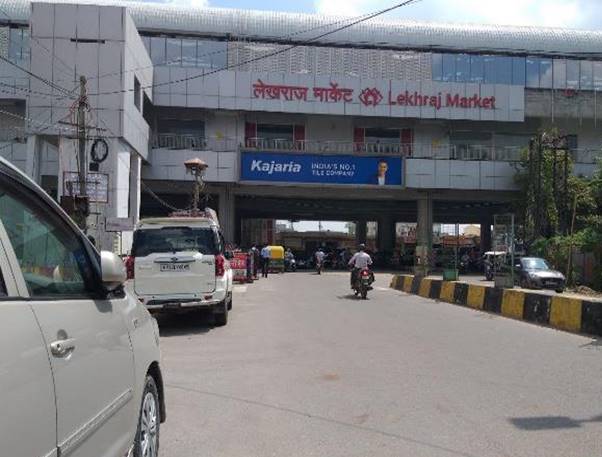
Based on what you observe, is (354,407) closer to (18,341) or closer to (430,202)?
(18,341)

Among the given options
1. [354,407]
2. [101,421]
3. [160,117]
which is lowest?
[354,407]

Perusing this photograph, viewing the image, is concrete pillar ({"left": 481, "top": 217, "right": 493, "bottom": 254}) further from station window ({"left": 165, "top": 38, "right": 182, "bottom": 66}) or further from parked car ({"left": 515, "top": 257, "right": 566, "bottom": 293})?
parked car ({"left": 515, "top": 257, "right": 566, "bottom": 293})

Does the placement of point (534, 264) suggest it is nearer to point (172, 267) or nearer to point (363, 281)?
point (363, 281)

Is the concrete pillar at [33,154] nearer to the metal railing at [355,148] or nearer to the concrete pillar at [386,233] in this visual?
the metal railing at [355,148]

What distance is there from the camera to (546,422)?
634 cm

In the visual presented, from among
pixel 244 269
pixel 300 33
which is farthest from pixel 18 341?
pixel 300 33

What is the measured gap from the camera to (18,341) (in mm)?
2566

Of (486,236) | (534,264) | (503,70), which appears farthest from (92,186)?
(486,236)

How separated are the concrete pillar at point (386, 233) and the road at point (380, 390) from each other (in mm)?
48783

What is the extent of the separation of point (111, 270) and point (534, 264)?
87.6 ft

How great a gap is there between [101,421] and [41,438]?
0.79 metres

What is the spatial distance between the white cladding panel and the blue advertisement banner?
3039 millimetres

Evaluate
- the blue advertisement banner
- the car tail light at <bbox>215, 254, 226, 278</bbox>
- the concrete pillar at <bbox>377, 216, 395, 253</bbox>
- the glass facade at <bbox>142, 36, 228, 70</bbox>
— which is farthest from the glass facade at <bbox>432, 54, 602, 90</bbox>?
the car tail light at <bbox>215, 254, 226, 278</bbox>

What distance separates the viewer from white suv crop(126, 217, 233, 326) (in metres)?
13.4
